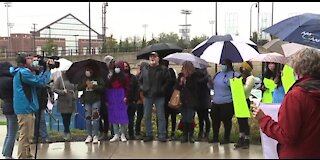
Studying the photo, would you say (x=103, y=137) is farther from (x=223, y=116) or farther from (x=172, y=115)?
(x=223, y=116)

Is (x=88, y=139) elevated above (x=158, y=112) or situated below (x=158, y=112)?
below

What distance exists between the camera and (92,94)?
790 cm

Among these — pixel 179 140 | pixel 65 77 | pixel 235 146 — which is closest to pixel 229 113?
pixel 235 146

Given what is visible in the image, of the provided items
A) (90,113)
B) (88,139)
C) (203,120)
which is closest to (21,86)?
(90,113)

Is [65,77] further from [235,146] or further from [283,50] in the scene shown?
[283,50]

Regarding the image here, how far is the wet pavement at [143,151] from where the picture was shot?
684 cm

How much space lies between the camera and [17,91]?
20.6ft

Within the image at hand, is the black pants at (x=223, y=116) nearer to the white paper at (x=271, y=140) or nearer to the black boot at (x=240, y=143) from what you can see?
the black boot at (x=240, y=143)


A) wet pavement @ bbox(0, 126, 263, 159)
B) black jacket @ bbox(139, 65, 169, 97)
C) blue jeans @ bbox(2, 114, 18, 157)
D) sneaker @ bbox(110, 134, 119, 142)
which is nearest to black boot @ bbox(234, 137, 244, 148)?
wet pavement @ bbox(0, 126, 263, 159)

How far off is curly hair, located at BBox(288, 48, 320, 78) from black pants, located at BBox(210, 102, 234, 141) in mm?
4487

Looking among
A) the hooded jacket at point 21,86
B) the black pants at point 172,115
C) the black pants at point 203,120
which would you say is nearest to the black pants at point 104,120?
the black pants at point 172,115

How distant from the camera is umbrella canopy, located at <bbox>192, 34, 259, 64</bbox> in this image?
7789 mm

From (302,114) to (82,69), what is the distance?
5757 millimetres

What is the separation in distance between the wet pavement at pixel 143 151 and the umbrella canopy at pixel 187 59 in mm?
1536
